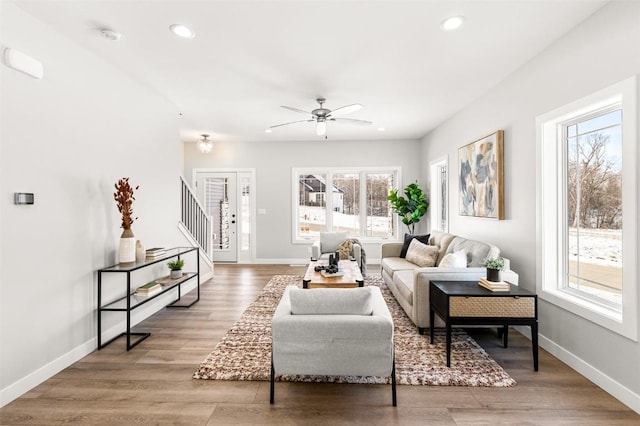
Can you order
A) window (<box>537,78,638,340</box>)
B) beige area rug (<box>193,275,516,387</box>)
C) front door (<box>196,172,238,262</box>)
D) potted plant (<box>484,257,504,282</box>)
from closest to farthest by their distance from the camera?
window (<box>537,78,638,340</box>) < beige area rug (<box>193,275,516,387</box>) < potted plant (<box>484,257,504,282</box>) < front door (<box>196,172,238,262</box>)

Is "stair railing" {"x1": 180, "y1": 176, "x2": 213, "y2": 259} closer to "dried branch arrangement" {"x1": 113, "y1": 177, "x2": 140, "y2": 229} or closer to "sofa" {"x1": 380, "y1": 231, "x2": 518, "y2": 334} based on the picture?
A: "dried branch arrangement" {"x1": 113, "y1": 177, "x2": 140, "y2": 229}

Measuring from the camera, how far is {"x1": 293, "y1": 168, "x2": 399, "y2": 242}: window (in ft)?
23.9

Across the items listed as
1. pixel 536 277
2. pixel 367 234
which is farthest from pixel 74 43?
pixel 367 234

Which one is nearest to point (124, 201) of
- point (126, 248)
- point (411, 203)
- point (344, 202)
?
point (126, 248)

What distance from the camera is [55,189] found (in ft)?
8.61

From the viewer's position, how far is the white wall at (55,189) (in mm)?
2260

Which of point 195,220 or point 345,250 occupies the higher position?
point 195,220

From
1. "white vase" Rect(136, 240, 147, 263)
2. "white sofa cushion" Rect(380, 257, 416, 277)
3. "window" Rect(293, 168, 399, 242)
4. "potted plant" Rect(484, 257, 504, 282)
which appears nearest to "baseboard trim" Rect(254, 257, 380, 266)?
"window" Rect(293, 168, 399, 242)

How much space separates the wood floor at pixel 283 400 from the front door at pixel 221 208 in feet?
15.1

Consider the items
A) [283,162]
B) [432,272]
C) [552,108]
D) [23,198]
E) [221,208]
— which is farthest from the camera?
[221,208]

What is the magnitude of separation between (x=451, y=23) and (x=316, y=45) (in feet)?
3.73

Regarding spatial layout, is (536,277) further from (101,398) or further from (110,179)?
(110,179)

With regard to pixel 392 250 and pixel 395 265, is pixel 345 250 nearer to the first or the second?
pixel 392 250

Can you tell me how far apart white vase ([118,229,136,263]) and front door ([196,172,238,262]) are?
4.16m
